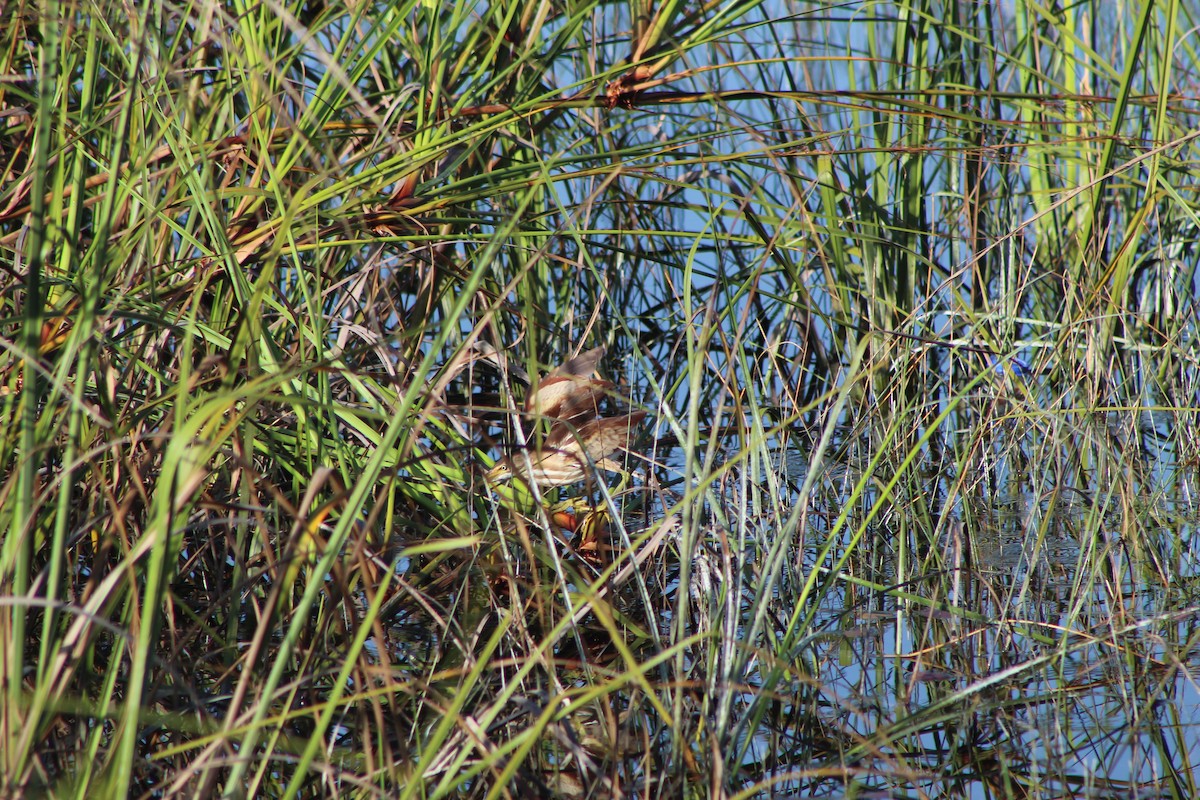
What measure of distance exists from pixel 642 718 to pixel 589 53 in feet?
4.57

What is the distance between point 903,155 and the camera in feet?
7.31

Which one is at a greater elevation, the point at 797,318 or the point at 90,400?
the point at 90,400

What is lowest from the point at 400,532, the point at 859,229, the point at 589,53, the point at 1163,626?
the point at 1163,626

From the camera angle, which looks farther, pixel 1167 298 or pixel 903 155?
pixel 903 155

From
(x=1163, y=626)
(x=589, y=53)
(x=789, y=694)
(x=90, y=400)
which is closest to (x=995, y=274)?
(x=589, y=53)

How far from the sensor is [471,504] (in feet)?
4.09

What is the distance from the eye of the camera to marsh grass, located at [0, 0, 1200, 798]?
0.95 metres

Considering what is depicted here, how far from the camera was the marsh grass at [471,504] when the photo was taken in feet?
3.12

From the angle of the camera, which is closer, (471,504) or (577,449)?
(471,504)

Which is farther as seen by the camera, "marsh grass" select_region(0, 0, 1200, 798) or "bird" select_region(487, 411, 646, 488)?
"bird" select_region(487, 411, 646, 488)

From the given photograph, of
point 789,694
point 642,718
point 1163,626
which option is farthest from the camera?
point 1163,626

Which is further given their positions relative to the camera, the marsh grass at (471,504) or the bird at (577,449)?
the bird at (577,449)

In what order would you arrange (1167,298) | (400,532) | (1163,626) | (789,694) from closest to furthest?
(789,694), (1163,626), (400,532), (1167,298)

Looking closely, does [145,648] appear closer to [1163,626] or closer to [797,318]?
[1163,626]
